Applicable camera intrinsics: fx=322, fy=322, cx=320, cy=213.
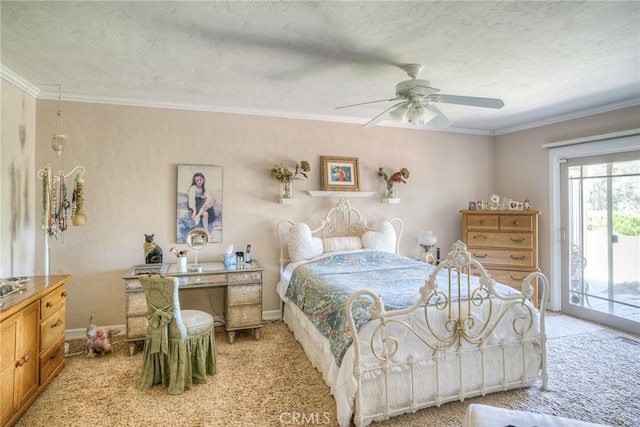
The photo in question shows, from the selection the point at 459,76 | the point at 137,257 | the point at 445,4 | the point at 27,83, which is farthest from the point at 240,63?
the point at 137,257

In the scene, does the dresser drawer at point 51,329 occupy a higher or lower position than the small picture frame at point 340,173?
lower

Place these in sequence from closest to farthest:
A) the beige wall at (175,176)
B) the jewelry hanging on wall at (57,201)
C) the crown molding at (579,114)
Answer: the jewelry hanging on wall at (57,201) < the beige wall at (175,176) < the crown molding at (579,114)

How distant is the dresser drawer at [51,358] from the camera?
8.05 feet

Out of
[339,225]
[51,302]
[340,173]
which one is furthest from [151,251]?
[340,173]

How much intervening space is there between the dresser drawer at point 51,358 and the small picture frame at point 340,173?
310 cm

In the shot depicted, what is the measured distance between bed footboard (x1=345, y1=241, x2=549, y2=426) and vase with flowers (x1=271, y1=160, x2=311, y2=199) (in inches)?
83.1

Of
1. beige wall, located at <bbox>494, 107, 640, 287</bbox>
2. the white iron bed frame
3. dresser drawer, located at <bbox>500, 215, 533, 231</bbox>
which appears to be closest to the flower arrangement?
the white iron bed frame

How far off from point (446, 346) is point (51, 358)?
3080 millimetres

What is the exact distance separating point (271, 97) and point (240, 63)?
0.88 metres

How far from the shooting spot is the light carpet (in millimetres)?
2186

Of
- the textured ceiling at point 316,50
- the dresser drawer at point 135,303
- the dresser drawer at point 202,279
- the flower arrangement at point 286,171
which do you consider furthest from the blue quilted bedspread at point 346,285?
the textured ceiling at point 316,50

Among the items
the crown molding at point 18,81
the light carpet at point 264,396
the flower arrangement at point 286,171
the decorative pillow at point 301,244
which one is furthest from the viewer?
the flower arrangement at point 286,171

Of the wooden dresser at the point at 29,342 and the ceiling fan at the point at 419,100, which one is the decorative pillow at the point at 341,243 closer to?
the ceiling fan at the point at 419,100

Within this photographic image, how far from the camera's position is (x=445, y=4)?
1.91 m
